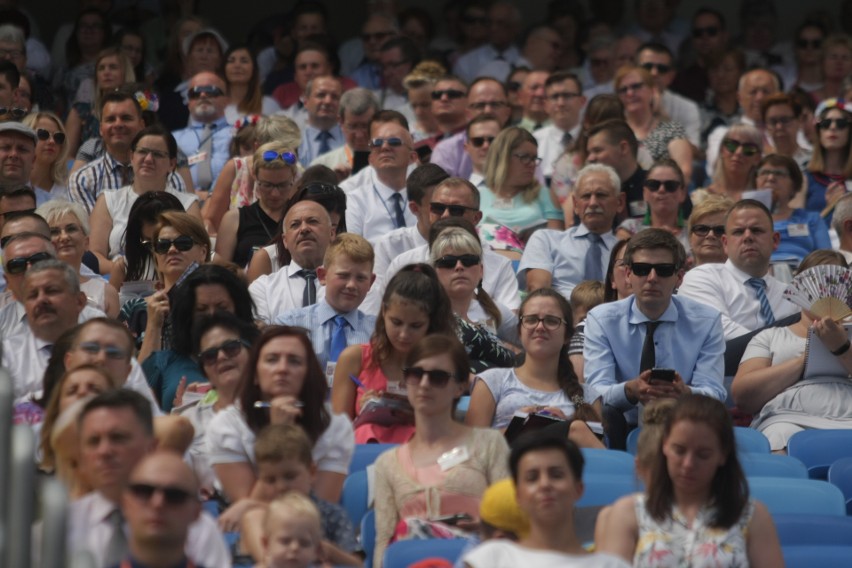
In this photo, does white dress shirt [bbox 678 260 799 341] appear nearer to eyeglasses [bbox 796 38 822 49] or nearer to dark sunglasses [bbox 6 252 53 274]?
dark sunglasses [bbox 6 252 53 274]

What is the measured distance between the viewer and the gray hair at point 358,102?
421 inches

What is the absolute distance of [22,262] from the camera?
24.5 feet

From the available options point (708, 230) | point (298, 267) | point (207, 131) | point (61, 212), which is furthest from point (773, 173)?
point (61, 212)

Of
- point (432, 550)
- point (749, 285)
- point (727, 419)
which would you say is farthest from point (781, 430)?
point (432, 550)

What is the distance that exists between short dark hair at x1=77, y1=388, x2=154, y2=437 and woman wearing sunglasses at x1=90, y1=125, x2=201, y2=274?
4105 millimetres

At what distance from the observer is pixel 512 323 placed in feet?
27.4

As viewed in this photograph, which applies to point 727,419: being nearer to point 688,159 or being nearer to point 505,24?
point 688,159

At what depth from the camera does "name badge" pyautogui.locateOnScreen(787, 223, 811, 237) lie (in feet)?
32.5

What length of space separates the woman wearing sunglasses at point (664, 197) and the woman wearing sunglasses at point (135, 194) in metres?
2.57

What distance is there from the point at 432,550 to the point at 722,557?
2.98ft

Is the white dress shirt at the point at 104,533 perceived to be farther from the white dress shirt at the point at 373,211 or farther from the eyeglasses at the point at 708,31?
the eyeglasses at the point at 708,31

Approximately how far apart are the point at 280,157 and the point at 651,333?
112 inches

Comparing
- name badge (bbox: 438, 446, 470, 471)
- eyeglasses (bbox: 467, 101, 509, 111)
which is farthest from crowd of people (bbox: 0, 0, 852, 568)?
eyeglasses (bbox: 467, 101, 509, 111)

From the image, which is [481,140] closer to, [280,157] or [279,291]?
[280,157]
